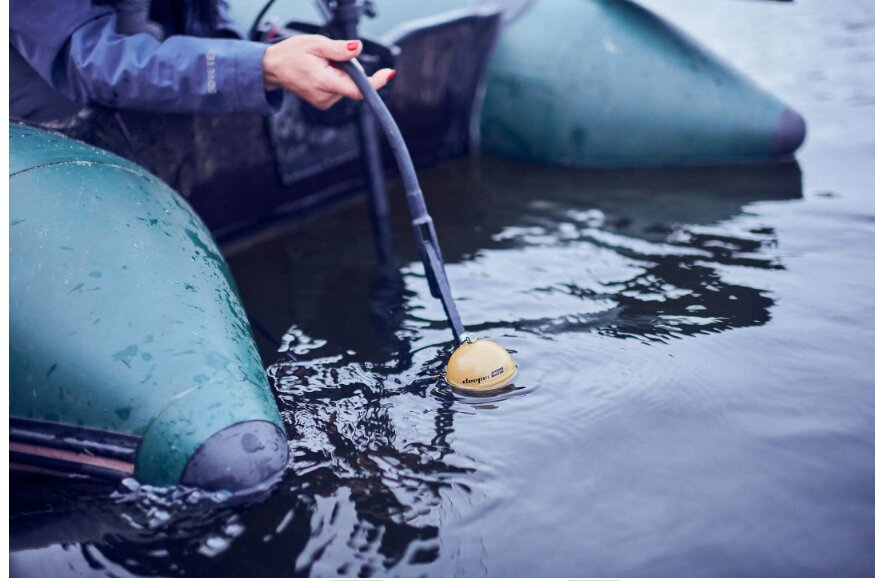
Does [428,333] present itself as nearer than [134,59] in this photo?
No

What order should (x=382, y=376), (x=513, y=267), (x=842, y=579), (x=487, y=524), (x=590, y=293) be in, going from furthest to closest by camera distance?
(x=513, y=267), (x=590, y=293), (x=382, y=376), (x=487, y=524), (x=842, y=579)

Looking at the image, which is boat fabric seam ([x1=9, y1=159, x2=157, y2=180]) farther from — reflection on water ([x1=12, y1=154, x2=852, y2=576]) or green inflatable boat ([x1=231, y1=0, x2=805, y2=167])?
green inflatable boat ([x1=231, y1=0, x2=805, y2=167])

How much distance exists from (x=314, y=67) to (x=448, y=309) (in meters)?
0.73

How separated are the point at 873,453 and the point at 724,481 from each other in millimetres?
365

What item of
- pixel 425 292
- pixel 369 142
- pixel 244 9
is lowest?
pixel 425 292

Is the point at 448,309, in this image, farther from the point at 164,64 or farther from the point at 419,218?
the point at 164,64

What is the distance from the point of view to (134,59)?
2506 millimetres

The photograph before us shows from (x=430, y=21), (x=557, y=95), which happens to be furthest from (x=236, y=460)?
(x=557, y=95)

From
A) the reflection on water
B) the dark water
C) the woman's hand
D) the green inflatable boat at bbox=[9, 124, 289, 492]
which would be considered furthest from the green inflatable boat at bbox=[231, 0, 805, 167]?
the green inflatable boat at bbox=[9, 124, 289, 492]

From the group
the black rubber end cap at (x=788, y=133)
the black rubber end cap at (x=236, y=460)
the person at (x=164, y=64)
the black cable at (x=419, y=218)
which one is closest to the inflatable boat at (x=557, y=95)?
the black rubber end cap at (x=788, y=133)

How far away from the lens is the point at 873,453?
203cm

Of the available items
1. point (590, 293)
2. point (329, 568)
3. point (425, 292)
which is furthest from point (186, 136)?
point (329, 568)

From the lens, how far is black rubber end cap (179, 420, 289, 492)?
1858 mm

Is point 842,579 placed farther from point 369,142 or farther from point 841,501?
point 369,142
